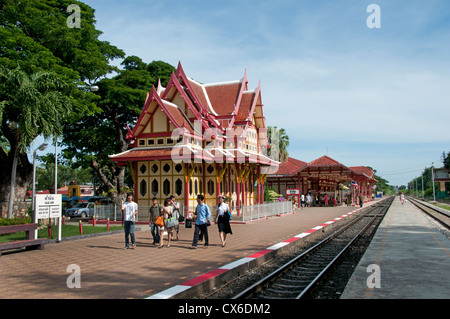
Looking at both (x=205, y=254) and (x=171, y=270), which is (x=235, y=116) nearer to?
(x=205, y=254)

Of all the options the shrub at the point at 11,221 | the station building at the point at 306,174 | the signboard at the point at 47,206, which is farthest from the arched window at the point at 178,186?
the station building at the point at 306,174

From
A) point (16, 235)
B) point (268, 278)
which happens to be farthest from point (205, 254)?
point (16, 235)

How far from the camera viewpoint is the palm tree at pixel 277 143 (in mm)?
49875

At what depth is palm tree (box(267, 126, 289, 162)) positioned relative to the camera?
4988 centimetres

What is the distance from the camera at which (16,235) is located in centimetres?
1616

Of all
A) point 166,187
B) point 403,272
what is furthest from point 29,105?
point 403,272

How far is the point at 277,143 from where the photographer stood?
5062cm

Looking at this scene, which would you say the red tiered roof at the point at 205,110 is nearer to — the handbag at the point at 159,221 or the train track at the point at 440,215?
the handbag at the point at 159,221

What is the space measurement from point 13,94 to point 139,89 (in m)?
15.9

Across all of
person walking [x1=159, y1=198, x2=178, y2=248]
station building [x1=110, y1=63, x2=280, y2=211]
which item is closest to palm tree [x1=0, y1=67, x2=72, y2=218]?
station building [x1=110, y1=63, x2=280, y2=211]

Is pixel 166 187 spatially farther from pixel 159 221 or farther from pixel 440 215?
pixel 440 215

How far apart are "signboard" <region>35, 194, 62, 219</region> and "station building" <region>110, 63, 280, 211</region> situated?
8670 mm

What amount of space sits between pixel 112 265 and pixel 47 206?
5.58 m

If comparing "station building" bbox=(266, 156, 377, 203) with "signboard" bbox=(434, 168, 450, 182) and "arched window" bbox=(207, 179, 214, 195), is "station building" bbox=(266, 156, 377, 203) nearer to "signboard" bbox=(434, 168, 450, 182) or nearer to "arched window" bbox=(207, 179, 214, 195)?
"arched window" bbox=(207, 179, 214, 195)
